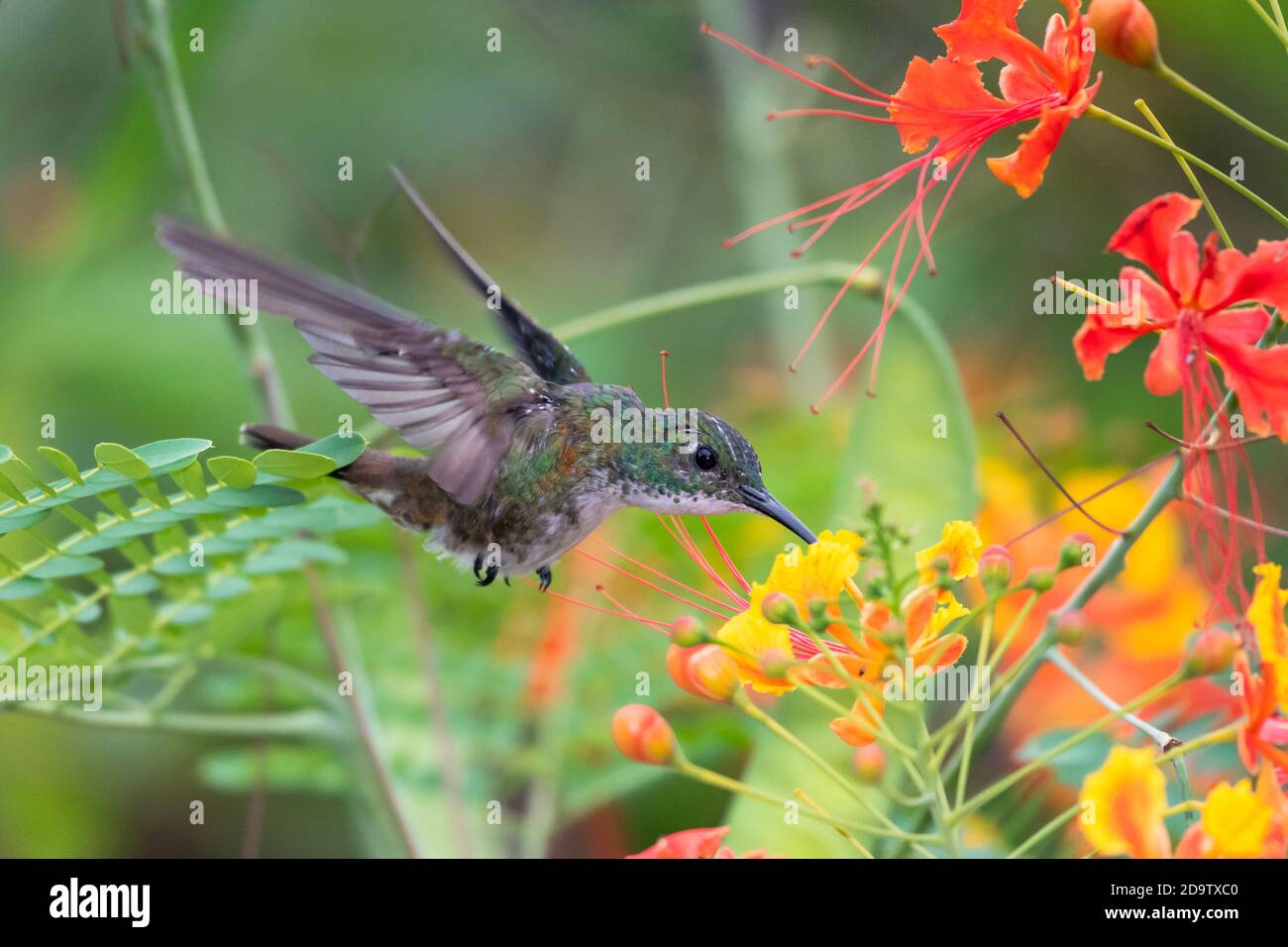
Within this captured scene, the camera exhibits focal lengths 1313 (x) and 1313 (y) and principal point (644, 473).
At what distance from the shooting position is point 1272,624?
1.01m

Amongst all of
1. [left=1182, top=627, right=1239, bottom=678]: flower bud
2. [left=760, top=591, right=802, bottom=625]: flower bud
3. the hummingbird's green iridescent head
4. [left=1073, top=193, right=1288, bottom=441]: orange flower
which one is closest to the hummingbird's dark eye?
the hummingbird's green iridescent head

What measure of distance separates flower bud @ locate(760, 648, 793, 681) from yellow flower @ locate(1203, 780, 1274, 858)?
1.08ft

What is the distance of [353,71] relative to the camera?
338cm

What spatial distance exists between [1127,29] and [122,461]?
911mm

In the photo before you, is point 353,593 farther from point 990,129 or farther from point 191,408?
point 990,129

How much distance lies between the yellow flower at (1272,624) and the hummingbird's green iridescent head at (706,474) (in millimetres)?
425

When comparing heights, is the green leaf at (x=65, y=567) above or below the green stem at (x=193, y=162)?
below

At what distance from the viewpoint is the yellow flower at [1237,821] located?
929 mm

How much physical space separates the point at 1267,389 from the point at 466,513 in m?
A: 0.85

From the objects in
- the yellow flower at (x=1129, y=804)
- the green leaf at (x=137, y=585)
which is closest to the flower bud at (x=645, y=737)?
the yellow flower at (x=1129, y=804)

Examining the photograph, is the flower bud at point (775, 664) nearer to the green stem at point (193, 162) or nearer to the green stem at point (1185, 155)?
the green stem at point (1185, 155)

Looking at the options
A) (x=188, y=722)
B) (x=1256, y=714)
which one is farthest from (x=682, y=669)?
(x=188, y=722)

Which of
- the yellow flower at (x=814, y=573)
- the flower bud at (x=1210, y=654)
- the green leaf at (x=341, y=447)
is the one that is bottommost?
the flower bud at (x=1210, y=654)

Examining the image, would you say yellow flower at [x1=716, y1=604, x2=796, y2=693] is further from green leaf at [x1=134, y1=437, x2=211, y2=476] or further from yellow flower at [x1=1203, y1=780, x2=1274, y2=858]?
green leaf at [x1=134, y1=437, x2=211, y2=476]
